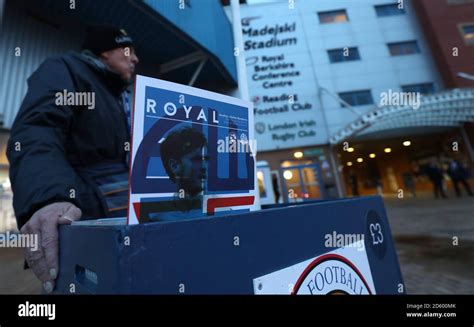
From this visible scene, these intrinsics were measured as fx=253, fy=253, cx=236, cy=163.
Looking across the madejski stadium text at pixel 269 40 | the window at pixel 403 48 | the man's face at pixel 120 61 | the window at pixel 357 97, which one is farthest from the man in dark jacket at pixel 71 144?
the window at pixel 403 48

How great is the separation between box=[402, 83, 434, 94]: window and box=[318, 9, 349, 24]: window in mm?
5414

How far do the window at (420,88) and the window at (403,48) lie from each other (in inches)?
81.7

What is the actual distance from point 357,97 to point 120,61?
14.9m

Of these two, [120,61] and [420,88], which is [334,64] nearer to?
[420,88]

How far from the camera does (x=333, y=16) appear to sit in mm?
15336

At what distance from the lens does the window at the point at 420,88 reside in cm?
1400

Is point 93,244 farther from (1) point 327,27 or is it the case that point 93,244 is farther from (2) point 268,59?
(1) point 327,27

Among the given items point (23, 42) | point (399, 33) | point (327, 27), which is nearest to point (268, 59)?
point (327, 27)

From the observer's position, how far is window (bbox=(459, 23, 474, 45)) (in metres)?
13.8

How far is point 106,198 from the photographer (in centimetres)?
114
